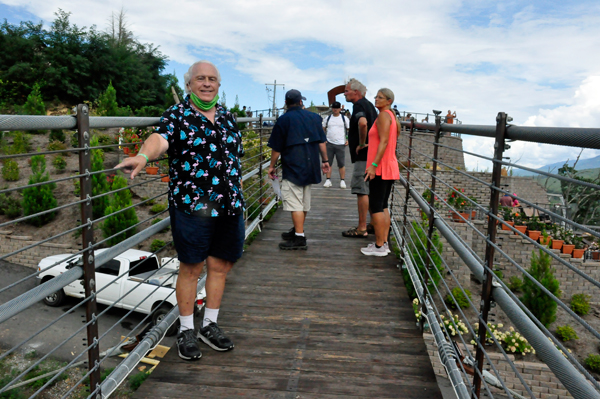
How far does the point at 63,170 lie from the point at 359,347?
1804 centimetres

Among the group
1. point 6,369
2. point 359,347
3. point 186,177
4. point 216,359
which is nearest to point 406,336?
point 359,347

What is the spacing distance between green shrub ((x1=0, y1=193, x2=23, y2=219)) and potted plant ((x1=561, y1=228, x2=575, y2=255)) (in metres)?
18.0

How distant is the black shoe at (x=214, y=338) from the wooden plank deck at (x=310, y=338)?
4 centimetres

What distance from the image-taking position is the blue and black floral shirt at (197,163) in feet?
8.06

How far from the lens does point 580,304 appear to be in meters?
14.1

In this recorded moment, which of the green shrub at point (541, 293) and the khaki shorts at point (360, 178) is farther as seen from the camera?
the green shrub at point (541, 293)

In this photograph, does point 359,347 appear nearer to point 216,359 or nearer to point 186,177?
point 216,359

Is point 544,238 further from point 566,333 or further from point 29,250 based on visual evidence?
point 29,250

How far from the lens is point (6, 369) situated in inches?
355

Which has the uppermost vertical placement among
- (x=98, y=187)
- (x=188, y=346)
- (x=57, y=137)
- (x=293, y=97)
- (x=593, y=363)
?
(x=293, y=97)

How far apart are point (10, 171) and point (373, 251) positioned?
16.7m

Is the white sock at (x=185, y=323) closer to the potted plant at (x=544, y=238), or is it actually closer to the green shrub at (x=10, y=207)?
the potted plant at (x=544, y=238)

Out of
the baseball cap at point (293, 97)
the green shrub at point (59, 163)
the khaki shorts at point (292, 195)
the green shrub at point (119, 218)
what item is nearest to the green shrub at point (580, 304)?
the khaki shorts at point (292, 195)

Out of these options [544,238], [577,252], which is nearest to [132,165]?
[544,238]
